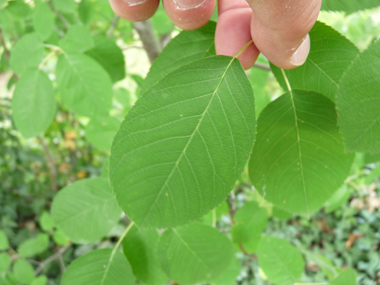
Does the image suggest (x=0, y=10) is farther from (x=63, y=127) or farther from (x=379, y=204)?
(x=379, y=204)

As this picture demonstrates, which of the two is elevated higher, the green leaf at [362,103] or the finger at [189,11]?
the finger at [189,11]

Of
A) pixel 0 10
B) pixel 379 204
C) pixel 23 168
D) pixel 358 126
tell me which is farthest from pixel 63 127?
pixel 379 204

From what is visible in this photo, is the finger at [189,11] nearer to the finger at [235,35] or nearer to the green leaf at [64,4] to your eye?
the finger at [235,35]

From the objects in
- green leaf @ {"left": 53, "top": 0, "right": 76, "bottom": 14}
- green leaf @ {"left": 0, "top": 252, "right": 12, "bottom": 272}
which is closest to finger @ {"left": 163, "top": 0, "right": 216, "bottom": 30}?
green leaf @ {"left": 53, "top": 0, "right": 76, "bottom": 14}

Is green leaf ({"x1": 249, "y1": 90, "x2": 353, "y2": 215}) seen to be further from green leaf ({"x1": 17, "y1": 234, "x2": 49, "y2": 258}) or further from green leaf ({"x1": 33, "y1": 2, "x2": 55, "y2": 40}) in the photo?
green leaf ({"x1": 17, "y1": 234, "x2": 49, "y2": 258})

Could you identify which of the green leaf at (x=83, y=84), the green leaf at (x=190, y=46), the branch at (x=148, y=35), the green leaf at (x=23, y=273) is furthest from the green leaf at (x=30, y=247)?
the green leaf at (x=190, y=46)

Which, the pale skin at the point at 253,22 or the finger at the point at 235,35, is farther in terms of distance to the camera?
the finger at the point at 235,35
